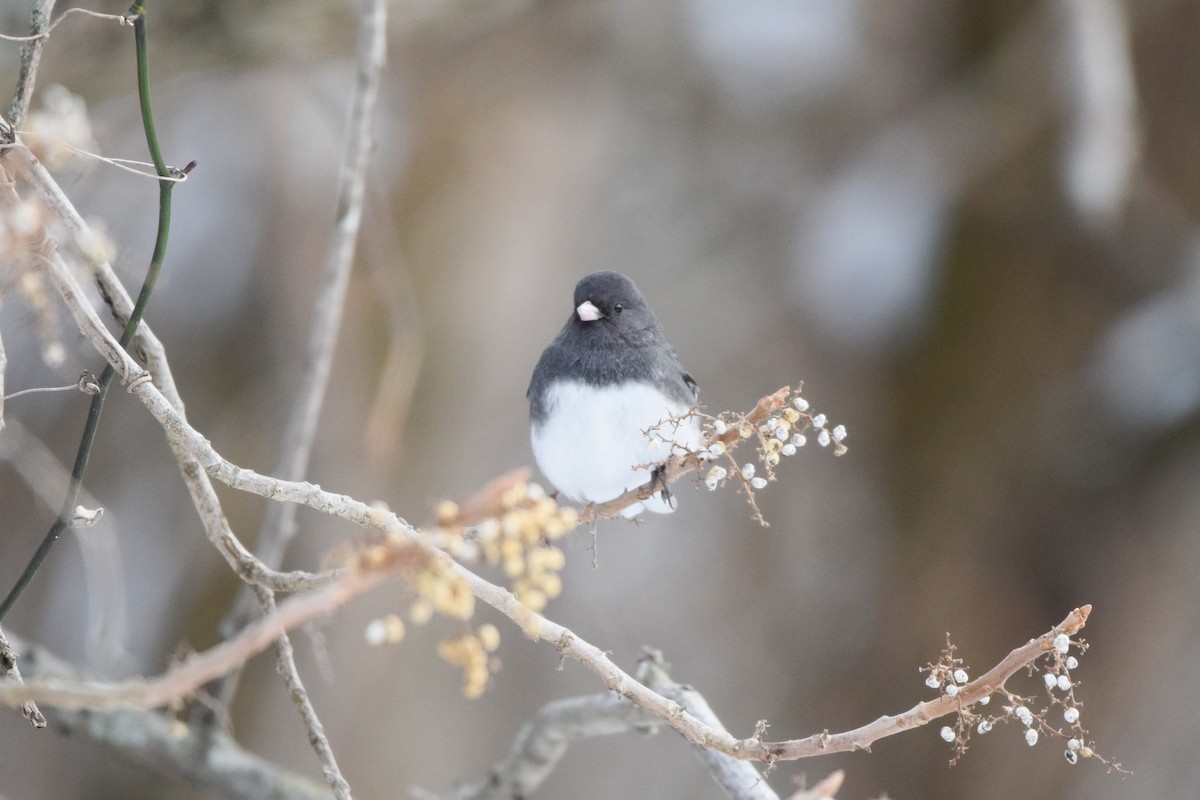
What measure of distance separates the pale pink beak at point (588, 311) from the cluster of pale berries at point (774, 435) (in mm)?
751

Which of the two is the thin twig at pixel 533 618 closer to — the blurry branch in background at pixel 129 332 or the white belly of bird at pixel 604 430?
the blurry branch in background at pixel 129 332

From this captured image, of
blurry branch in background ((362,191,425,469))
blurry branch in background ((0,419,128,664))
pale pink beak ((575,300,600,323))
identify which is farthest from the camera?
blurry branch in background ((362,191,425,469))

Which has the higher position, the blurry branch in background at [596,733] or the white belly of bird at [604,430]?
the white belly of bird at [604,430]

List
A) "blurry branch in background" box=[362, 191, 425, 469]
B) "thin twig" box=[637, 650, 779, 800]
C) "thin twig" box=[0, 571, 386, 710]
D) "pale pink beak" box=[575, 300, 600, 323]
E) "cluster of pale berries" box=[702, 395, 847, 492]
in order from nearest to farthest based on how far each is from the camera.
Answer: "thin twig" box=[0, 571, 386, 710], "cluster of pale berries" box=[702, 395, 847, 492], "thin twig" box=[637, 650, 779, 800], "pale pink beak" box=[575, 300, 600, 323], "blurry branch in background" box=[362, 191, 425, 469]

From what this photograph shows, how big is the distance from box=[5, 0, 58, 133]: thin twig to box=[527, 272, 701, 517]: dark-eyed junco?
882 millimetres

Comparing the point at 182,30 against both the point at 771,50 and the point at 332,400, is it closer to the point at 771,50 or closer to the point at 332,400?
the point at 332,400

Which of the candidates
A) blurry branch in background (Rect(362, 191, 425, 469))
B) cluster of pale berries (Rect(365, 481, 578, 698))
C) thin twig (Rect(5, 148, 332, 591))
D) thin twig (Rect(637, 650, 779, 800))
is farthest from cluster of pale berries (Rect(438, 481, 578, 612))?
blurry branch in background (Rect(362, 191, 425, 469))

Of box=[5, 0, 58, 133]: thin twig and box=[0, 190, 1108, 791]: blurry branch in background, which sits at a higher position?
box=[5, 0, 58, 133]: thin twig

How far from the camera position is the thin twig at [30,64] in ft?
3.44

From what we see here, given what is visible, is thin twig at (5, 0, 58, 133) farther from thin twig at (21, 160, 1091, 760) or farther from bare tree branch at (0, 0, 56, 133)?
thin twig at (21, 160, 1091, 760)

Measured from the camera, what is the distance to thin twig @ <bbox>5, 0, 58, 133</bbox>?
105cm

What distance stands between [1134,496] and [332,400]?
2.80 metres

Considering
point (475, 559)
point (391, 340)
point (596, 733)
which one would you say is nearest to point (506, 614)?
point (475, 559)

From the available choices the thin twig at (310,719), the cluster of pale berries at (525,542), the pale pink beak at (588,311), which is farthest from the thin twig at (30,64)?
the pale pink beak at (588,311)
